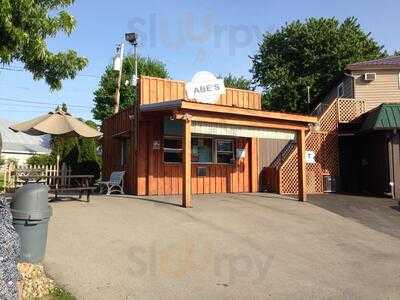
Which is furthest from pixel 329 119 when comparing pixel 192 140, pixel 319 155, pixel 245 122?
pixel 245 122

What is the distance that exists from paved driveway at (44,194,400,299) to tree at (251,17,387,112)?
97.4 feet

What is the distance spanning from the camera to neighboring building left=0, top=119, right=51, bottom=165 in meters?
46.2

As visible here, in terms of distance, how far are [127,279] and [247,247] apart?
317 centimetres

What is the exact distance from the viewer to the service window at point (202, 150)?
17312 mm

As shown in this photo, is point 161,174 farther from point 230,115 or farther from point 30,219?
point 30,219

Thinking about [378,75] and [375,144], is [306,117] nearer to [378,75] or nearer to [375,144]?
[375,144]

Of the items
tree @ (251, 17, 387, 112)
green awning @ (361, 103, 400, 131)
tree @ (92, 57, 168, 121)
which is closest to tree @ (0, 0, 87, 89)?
green awning @ (361, 103, 400, 131)

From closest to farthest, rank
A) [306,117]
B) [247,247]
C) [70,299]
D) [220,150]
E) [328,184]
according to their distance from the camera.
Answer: [70,299]
[247,247]
[306,117]
[220,150]
[328,184]

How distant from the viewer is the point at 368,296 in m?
6.84

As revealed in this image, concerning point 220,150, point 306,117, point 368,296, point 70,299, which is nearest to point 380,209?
point 306,117

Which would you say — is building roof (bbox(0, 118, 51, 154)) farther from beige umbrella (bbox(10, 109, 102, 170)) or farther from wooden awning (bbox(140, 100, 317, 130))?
wooden awning (bbox(140, 100, 317, 130))
